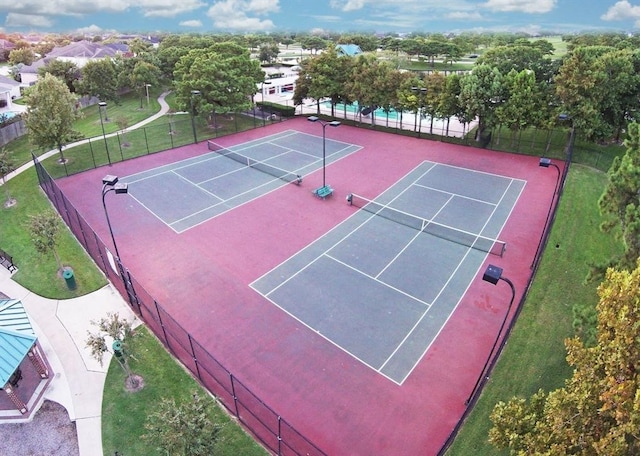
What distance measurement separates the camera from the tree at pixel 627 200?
10.7 meters

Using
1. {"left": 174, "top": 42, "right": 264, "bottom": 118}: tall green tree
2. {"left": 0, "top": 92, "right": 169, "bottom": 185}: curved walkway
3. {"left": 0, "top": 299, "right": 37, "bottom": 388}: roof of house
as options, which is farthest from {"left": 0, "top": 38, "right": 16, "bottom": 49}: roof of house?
{"left": 0, "top": 299, "right": 37, "bottom": 388}: roof of house

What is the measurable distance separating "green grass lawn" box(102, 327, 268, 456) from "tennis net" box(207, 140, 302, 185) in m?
17.1

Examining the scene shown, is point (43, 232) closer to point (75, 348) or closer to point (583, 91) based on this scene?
point (75, 348)

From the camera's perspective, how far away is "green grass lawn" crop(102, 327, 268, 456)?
12562mm

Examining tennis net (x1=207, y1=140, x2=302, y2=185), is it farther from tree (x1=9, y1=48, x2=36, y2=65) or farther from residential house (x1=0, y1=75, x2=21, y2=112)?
tree (x1=9, y1=48, x2=36, y2=65)

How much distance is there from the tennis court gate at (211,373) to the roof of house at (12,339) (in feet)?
13.4

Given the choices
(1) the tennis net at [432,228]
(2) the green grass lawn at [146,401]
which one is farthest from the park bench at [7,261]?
(1) the tennis net at [432,228]

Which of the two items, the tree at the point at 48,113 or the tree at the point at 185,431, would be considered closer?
the tree at the point at 185,431

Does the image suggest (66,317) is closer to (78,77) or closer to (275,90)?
(78,77)

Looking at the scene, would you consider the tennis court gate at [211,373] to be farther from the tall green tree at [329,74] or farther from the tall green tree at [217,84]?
the tall green tree at [329,74]

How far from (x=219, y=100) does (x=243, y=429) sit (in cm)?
3256

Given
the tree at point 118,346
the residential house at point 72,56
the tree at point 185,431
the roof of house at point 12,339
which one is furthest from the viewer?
the residential house at point 72,56

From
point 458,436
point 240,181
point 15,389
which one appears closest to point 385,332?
point 458,436

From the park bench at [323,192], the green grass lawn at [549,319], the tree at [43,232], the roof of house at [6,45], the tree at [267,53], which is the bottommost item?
the green grass lawn at [549,319]
